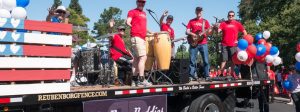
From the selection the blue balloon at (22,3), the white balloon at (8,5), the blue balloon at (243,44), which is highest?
the blue balloon at (22,3)

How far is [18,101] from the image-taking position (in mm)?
4648

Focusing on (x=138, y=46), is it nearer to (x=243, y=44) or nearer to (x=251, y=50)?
(x=243, y=44)

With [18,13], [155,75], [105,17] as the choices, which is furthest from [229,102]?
[105,17]

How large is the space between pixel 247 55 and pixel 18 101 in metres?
5.72

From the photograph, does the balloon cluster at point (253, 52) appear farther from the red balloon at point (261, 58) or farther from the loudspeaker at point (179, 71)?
the loudspeaker at point (179, 71)

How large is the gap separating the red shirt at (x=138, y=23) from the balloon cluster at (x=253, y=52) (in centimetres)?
285

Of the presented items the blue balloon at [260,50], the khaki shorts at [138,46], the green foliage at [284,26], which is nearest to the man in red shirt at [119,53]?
the khaki shorts at [138,46]

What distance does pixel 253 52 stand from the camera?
9086mm

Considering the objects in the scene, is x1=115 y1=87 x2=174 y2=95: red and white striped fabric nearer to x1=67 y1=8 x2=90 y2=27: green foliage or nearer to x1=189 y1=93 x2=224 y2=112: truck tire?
x1=189 y1=93 x2=224 y2=112: truck tire

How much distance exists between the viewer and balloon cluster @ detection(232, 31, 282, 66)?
8.90m

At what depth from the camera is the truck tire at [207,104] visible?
7411mm

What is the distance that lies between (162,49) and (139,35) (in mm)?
709

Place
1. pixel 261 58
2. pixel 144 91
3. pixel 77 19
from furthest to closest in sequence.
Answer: pixel 77 19 → pixel 261 58 → pixel 144 91

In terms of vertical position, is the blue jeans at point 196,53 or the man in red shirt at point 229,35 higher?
the man in red shirt at point 229,35
